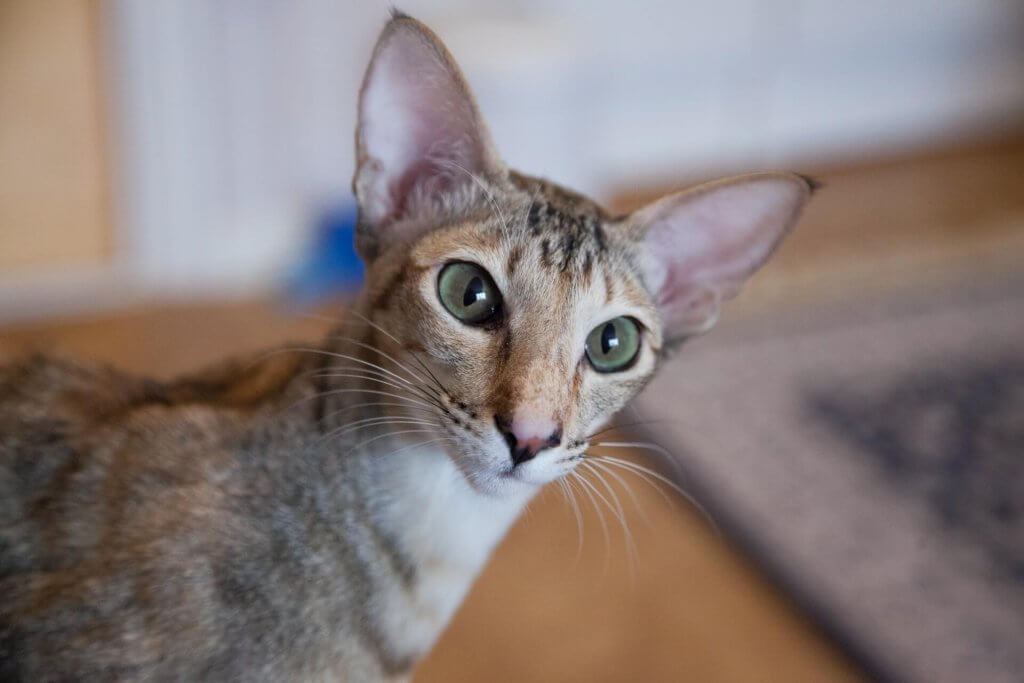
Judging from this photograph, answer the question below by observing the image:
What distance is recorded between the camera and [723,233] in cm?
118

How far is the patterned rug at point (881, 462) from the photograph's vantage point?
1.90m

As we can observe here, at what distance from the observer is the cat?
103 cm

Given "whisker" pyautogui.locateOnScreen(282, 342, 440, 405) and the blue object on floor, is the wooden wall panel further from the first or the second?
"whisker" pyautogui.locateOnScreen(282, 342, 440, 405)

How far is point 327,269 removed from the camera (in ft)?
9.04

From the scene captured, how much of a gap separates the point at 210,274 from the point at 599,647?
4.88 feet

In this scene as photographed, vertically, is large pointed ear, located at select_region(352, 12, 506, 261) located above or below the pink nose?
above

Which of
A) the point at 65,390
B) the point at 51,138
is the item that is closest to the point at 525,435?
the point at 65,390

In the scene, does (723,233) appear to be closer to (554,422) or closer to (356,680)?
(554,422)

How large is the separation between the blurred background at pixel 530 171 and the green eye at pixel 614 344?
89 centimetres

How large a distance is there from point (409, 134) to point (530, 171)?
1391mm

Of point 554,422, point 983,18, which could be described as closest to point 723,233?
point 554,422

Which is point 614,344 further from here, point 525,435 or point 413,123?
point 413,123

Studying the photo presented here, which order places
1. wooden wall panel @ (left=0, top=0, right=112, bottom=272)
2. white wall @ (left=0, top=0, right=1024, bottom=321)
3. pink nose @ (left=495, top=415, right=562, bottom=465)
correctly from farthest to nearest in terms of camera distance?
white wall @ (left=0, top=0, right=1024, bottom=321), wooden wall panel @ (left=0, top=0, right=112, bottom=272), pink nose @ (left=495, top=415, right=562, bottom=465)

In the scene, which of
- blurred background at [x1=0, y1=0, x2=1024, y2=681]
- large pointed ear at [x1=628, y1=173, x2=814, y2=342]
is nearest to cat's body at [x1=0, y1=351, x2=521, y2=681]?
large pointed ear at [x1=628, y1=173, x2=814, y2=342]
